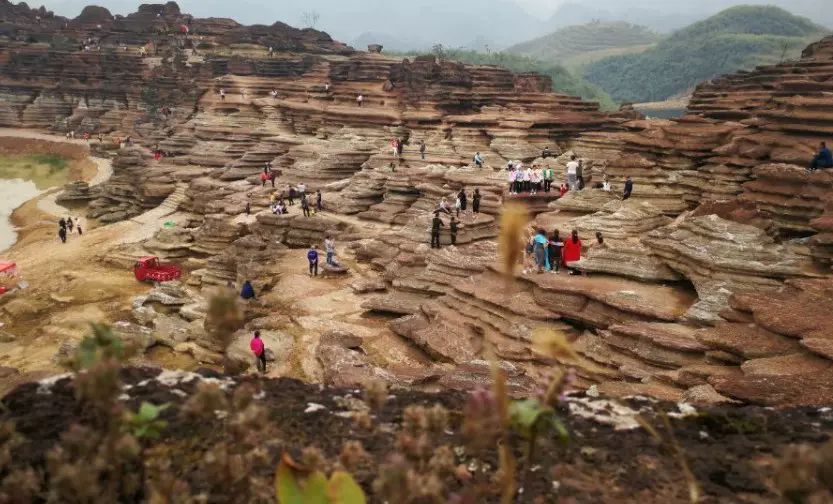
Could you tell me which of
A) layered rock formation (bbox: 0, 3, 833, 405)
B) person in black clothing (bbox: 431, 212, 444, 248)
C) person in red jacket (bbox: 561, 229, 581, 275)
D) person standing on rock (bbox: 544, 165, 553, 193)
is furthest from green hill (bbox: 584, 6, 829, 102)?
person in red jacket (bbox: 561, 229, 581, 275)

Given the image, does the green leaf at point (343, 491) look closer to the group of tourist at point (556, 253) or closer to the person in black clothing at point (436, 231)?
the group of tourist at point (556, 253)

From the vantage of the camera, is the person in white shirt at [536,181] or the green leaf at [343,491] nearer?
the green leaf at [343,491]

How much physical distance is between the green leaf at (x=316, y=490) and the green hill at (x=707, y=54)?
152521mm

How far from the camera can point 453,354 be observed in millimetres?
14359

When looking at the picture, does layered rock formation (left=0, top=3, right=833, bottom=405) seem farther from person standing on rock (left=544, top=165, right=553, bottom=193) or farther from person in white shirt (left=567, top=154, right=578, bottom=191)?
person in white shirt (left=567, top=154, right=578, bottom=191)

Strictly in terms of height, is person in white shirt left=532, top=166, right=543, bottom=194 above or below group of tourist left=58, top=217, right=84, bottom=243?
above

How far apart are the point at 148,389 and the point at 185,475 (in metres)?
1.53

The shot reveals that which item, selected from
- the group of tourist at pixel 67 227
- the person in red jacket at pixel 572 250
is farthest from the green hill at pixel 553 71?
the person in red jacket at pixel 572 250

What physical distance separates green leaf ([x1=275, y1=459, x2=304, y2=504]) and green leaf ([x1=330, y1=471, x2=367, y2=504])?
25 centimetres

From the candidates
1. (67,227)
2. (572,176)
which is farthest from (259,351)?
(67,227)

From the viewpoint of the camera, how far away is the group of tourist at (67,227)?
33.8 meters

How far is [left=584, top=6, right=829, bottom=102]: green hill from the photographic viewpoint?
13612cm

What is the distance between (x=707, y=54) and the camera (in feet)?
474

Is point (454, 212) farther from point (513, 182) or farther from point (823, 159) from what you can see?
point (823, 159)
